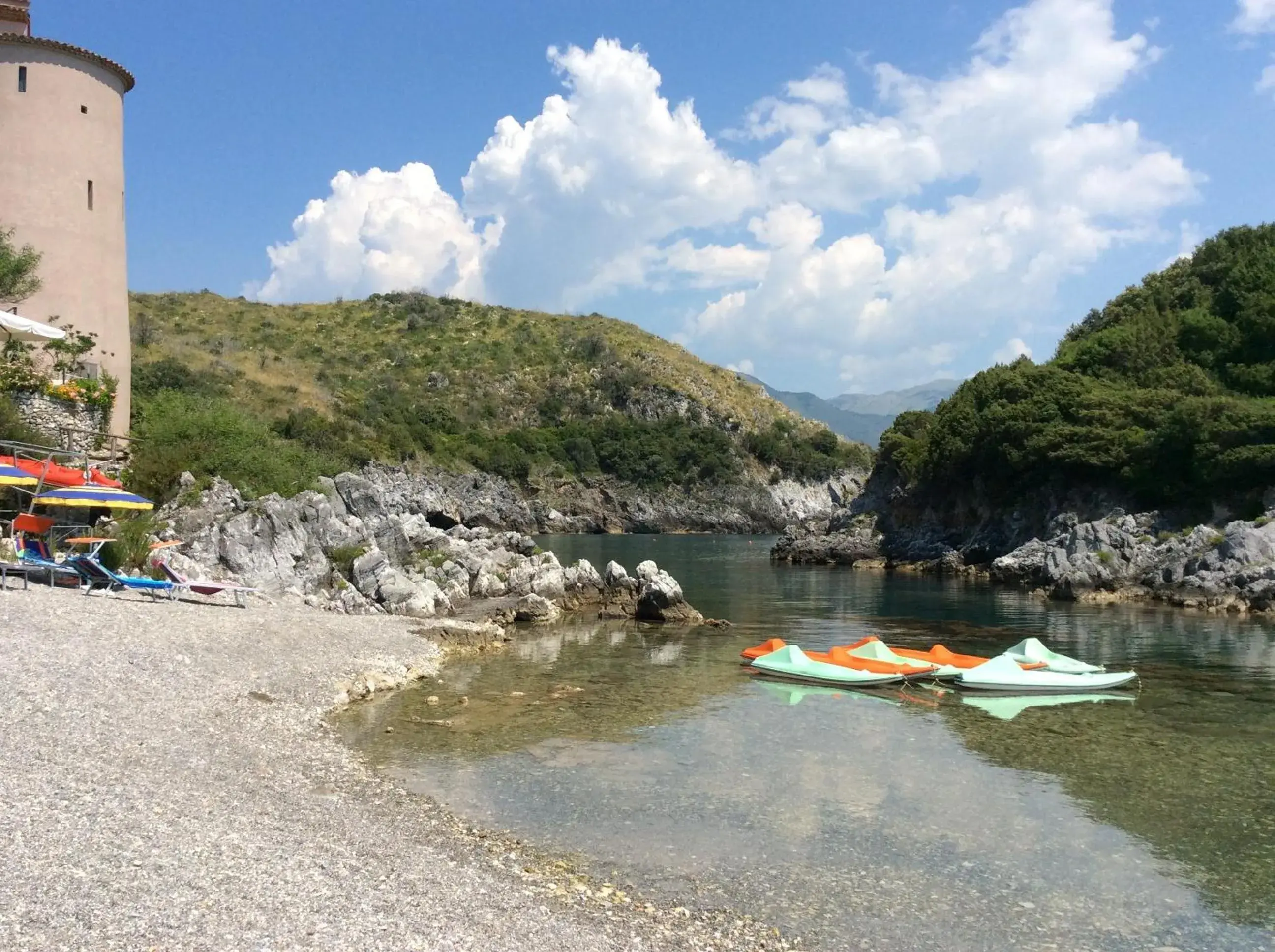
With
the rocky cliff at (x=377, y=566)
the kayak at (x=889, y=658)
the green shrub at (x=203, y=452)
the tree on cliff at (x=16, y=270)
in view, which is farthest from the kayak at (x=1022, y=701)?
the tree on cliff at (x=16, y=270)

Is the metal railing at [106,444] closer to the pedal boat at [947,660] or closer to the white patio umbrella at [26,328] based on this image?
the white patio umbrella at [26,328]

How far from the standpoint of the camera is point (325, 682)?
66.8 feet

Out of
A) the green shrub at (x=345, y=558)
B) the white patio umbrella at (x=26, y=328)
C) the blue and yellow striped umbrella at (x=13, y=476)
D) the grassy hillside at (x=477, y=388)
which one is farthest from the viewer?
the grassy hillside at (x=477, y=388)

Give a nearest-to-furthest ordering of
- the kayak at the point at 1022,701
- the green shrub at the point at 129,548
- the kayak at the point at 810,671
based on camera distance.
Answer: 1. the kayak at the point at 1022,701
2. the kayak at the point at 810,671
3. the green shrub at the point at 129,548

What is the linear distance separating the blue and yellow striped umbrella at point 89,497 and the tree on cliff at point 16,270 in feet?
41.7

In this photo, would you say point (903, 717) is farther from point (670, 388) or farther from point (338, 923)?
point (670, 388)

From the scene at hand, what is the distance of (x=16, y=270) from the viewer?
34156 mm

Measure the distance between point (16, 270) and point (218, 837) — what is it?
31800mm

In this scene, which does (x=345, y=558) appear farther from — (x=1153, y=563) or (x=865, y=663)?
(x=1153, y=563)

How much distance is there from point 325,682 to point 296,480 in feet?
78.2

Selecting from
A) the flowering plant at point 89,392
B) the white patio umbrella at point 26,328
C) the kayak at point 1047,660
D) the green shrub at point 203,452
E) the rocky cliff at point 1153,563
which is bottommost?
the kayak at point 1047,660

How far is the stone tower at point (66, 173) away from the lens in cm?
3572

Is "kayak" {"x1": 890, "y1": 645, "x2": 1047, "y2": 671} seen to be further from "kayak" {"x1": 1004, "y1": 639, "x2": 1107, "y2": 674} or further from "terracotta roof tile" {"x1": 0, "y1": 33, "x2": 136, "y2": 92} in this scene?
"terracotta roof tile" {"x1": 0, "y1": 33, "x2": 136, "y2": 92}

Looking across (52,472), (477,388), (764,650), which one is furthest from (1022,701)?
(477,388)
